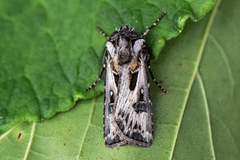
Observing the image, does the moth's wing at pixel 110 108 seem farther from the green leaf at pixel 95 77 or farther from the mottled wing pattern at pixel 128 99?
the green leaf at pixel 95 77

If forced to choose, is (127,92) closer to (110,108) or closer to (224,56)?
(110,108)

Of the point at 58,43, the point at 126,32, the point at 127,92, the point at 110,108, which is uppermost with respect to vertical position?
the point at 126,32

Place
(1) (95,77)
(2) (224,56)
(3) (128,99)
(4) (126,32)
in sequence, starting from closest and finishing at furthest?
(3) (128,99) → (4) (126,32) → (1) (95,77) → (2) (224,56)

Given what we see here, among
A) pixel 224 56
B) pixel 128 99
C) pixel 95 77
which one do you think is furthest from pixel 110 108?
pixel 224 56

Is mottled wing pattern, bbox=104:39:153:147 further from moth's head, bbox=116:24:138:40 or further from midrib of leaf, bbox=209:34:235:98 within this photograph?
midrib of leaf, bbox=209:34:235:98

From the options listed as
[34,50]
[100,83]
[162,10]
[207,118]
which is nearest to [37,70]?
[34,50]

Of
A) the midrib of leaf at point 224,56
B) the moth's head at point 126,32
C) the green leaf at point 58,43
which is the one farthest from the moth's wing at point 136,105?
the midrib of leaf at point 224,56

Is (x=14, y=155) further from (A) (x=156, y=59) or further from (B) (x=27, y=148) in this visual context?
(A) (x=156, y=59)
